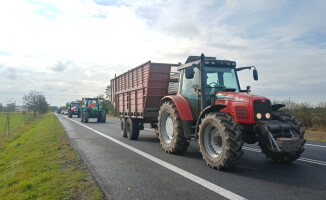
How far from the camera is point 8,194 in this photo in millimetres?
4863

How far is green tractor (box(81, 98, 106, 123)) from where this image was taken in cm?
2525

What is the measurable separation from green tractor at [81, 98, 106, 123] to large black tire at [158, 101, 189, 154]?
1809 centimetres

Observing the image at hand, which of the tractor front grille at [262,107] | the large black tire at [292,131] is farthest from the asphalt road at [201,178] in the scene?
the tractor front grille at [262,107]

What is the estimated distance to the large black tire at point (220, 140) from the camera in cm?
517

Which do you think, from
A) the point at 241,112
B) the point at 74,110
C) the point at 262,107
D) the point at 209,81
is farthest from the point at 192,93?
the point at 74,110

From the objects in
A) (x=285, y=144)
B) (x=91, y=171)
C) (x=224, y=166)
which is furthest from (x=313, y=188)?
(x=91, y=171)

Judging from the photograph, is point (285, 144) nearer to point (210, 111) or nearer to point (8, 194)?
point (210, 111)

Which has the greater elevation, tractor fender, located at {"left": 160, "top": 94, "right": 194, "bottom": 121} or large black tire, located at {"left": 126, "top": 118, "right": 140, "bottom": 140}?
tractor fender, located at {"left": 160, "top": 94, "right": 194, "bottom": 121}

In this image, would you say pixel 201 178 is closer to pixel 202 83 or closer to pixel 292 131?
pixel 292 131

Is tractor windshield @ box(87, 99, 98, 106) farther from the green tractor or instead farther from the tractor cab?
the tractor cab

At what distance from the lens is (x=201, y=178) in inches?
195

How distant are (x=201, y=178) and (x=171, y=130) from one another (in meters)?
2.86

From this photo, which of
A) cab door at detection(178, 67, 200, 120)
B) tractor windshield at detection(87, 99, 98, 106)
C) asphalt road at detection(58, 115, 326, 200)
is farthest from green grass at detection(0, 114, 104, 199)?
tractor windshield at detection(87, 99, 98, 106)

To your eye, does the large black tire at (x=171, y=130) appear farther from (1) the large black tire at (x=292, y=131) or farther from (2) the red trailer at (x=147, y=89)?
(1) the large black tire at (x=292, y=131)
